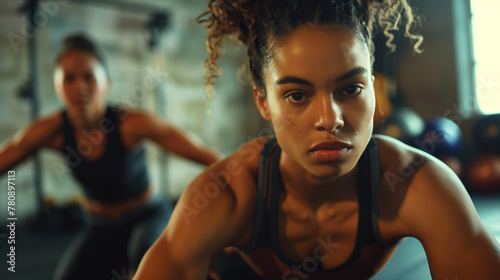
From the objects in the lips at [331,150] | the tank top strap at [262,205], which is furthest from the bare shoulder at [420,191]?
the tank top strap at [262,205]

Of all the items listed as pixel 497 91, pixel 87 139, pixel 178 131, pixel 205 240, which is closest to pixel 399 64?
pixel 497 91

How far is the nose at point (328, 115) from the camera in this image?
882mm

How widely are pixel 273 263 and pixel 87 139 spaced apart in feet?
4.40

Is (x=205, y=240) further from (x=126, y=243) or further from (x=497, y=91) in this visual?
(x=497, y=91)

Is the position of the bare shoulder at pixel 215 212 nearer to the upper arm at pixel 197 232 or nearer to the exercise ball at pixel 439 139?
the upper arm at pixel 197 232

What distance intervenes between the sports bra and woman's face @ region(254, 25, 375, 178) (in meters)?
0.17

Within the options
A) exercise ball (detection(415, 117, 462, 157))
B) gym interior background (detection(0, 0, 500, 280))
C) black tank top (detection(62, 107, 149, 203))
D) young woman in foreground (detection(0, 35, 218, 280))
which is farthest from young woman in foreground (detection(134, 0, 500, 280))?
exercise ball (detection(415, 117, 462, 157))

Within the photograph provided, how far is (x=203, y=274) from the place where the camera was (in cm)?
103

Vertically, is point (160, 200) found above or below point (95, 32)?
below

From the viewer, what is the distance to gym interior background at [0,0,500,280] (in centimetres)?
381

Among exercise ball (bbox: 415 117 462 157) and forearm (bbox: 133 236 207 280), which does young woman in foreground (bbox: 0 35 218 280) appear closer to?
forearm (bbox: 133 236 207 280)

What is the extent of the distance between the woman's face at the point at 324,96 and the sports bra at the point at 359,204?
0.17 m

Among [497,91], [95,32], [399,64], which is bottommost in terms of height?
[497,91]

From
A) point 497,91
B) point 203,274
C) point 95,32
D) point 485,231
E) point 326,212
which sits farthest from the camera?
point 95,32
